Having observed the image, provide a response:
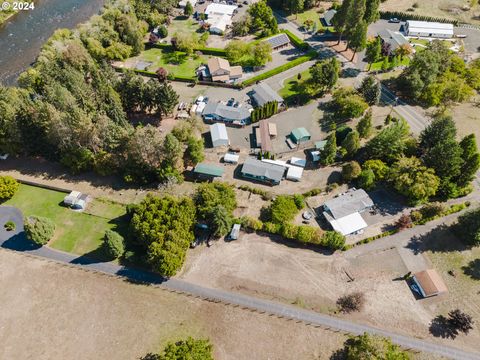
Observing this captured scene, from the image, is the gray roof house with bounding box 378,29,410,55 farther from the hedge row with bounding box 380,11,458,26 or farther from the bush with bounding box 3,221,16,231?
the bush with bounding box 3,221,16,231

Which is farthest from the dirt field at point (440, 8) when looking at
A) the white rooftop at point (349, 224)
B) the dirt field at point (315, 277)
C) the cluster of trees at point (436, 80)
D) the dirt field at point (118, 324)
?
the dirt field at point (118, 324)

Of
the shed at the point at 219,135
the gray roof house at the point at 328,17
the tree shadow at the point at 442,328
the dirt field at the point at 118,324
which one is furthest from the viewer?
the gray roof house at the point at 328,17

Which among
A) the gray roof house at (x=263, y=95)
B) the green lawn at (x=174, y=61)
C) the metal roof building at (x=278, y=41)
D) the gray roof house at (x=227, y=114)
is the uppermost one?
the metal roof building at (x=278, y=41)

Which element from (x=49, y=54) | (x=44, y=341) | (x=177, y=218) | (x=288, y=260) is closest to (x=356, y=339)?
(x=288, y=260)

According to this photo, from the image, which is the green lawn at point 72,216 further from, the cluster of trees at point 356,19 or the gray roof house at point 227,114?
the cluster of trees at point 356,19

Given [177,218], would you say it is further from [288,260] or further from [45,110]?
[45,110]

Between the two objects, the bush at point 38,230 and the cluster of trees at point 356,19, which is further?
the cluster of trees at point 356,19

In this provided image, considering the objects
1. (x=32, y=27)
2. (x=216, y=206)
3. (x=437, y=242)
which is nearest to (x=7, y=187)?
(x=216, y=206)
